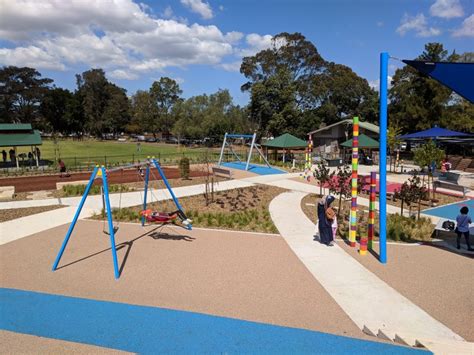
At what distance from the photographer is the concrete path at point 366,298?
5.37 meters

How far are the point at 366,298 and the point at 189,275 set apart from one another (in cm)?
356

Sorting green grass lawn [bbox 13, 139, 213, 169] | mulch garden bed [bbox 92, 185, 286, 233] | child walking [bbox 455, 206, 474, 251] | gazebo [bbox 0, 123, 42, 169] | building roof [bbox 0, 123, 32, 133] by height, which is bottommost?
mulch garden bed [bbox 92, 185, 286, 233]

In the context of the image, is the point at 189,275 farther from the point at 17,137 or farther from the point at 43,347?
the point at 17,137

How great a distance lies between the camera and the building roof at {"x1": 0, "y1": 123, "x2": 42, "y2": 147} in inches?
1112

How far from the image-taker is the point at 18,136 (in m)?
29.4

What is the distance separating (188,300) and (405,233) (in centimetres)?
734

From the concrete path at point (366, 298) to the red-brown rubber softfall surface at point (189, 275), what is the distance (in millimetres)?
242

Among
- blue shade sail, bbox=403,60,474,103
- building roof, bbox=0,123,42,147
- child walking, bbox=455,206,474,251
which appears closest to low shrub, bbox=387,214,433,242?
child walking, bbox=455,206,474,251

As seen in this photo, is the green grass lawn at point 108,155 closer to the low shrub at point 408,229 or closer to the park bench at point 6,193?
the park bench at point 6,193


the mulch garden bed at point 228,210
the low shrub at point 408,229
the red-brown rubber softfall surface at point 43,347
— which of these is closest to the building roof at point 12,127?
the mulch garden bed at point 228,210

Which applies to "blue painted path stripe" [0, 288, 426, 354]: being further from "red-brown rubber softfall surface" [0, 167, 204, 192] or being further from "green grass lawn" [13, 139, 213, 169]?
"green grass lawn" [13, 139, 213, 169]

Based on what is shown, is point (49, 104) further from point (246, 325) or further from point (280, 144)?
point (246, 325)

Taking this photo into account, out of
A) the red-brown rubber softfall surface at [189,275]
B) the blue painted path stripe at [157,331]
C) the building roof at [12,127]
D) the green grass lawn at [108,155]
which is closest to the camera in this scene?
the blue painted path stripe at [157,331]

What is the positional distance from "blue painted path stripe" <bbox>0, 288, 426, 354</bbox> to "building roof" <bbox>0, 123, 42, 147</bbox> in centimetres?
2587
